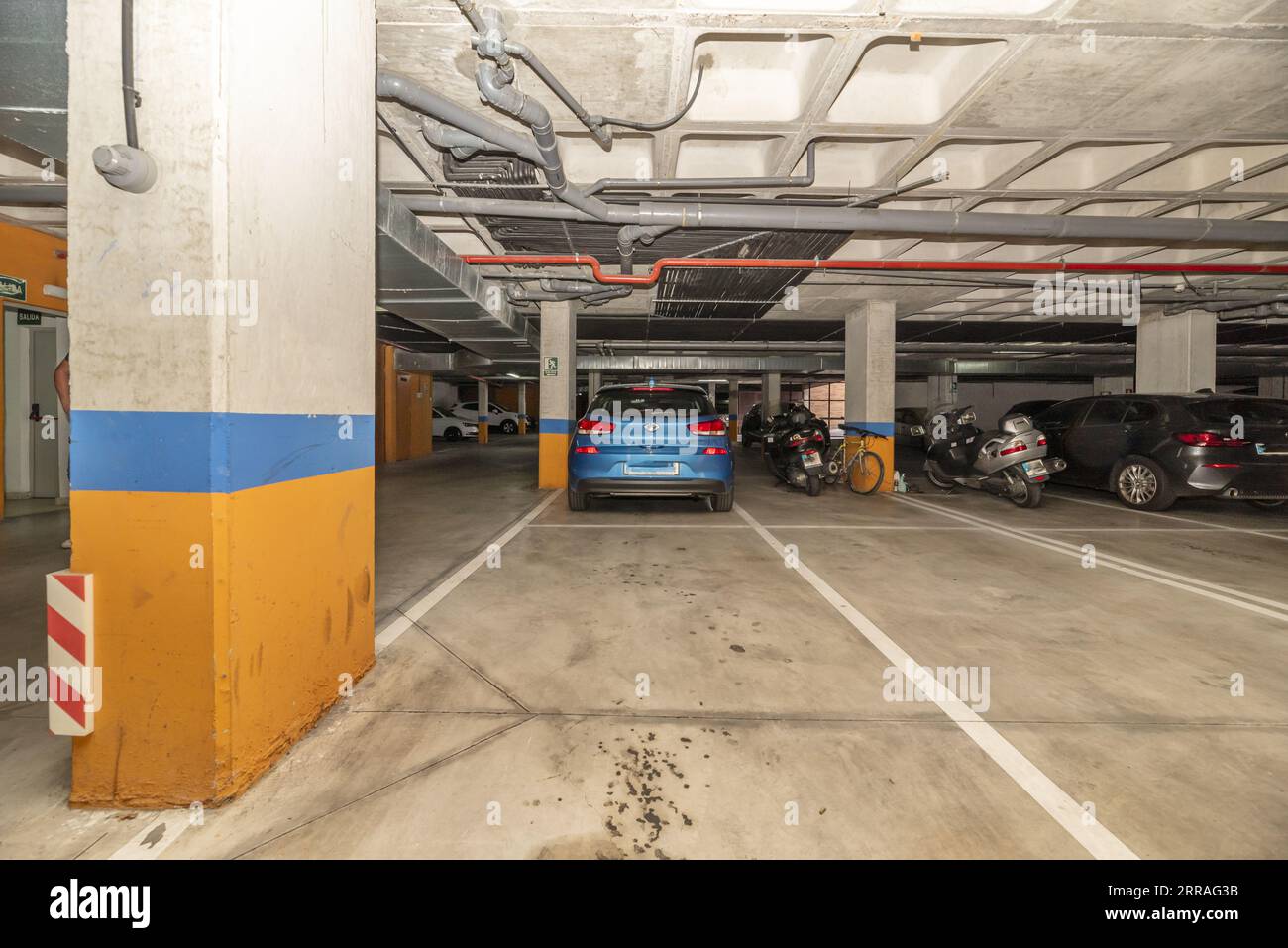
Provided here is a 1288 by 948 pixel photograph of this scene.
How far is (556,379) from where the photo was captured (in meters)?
9.88

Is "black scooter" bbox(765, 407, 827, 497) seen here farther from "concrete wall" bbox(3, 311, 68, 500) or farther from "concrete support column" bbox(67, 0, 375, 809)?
"concrete wall" bbox(3, 311, 68, 500)

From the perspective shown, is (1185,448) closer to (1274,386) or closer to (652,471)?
(652,471)

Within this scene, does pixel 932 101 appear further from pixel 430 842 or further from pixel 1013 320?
pixel 1013 320

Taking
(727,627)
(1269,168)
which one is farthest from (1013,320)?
(727,627)

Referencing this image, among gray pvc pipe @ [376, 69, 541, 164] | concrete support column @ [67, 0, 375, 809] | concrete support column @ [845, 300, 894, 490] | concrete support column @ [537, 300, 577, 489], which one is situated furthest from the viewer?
concrete support column @ [845, 300, 894, 490]

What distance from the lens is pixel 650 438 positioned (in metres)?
5.67

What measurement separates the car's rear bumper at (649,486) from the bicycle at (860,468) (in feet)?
Result: 11.4

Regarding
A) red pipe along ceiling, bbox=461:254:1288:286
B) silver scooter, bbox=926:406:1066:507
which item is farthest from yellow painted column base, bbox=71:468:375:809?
silver scooter, bbox=926:406:1066:507

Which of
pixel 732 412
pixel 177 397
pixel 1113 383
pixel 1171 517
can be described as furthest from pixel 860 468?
pixel 732 412

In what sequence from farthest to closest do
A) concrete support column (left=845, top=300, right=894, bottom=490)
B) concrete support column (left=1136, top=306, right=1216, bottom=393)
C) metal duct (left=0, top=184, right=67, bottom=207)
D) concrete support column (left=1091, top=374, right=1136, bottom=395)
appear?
concrete support column (left=1091, top=374, right=1136, bottom=395)
concrete support column (left=845, top=300, right=894, bottom=490)
concrete support column (left=1136, top=306, right=1216, bottom=393)
metal duct (left=0, top=184, right=67, bottom=207)

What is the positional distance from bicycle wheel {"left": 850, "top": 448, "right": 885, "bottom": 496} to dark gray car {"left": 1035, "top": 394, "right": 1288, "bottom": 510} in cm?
272

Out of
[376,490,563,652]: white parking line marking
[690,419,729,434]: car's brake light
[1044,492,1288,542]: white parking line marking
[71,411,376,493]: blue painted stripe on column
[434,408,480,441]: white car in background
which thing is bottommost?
[376,490,563,652]: white parking line marking

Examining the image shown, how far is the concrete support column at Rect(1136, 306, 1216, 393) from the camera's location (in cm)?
991

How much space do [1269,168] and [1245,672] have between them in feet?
16.9
